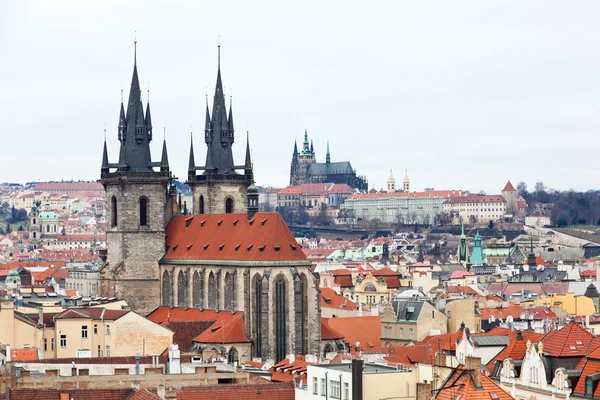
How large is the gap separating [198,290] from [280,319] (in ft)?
28.1

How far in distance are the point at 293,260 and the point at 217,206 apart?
18.5m

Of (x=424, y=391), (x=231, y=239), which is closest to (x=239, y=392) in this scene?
(x=424, y=391)

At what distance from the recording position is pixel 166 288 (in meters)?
101

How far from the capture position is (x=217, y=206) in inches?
4247

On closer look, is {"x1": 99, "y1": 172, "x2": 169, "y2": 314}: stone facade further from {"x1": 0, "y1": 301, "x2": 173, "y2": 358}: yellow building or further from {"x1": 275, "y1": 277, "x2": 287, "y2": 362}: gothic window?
{"x1": 0, "y1": 301, "x2": 173, "y2": 358}: yellow building

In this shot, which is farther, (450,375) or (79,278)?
(79,278)

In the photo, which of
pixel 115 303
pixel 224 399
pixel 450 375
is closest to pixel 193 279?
pixel 115 303

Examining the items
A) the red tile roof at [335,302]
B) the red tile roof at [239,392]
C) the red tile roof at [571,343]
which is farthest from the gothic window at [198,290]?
the red tile roof at [571,343]

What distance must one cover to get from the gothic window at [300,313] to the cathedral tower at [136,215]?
1404cm

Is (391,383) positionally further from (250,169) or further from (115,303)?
(250,169)

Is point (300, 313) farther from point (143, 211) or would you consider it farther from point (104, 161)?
point (104, 161)

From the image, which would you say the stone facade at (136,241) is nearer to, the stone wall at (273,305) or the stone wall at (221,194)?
the stone wall at (221,194)

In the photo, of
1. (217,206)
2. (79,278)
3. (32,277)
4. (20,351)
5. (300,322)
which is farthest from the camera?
(32,277)

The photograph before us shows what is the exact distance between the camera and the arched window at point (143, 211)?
102125 mm
